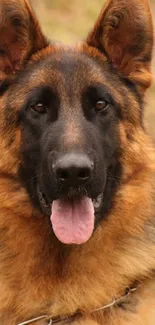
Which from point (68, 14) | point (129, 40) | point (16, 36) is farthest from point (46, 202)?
point (68, 14)

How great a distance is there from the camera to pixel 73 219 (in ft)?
13.4

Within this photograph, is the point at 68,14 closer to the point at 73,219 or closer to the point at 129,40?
the point at 129,40

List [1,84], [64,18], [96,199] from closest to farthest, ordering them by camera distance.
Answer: [96,199] < [1,84] < [64,18]

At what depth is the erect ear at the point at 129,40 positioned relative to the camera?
4441 millimetres

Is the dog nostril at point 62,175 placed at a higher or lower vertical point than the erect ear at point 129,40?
lower

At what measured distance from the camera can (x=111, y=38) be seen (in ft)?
15.0

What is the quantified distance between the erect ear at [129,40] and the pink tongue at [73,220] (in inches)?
38.3

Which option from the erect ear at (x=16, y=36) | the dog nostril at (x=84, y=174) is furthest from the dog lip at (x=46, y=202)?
the erect ear at (x=16, y=36)

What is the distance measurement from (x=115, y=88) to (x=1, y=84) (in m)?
0.74

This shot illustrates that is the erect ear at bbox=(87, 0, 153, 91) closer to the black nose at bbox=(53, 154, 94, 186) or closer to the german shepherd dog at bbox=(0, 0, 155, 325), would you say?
the german shepherd dog at bbox=(0, 0, 155, 325)

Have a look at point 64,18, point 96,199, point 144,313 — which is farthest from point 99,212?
point 64,18

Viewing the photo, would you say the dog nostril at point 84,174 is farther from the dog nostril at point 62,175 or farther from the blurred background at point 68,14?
the blurred background at point 68,14

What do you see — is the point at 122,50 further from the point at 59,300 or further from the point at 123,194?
the point at 59,300

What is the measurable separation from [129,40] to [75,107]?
0.68m
